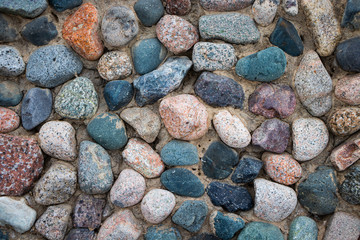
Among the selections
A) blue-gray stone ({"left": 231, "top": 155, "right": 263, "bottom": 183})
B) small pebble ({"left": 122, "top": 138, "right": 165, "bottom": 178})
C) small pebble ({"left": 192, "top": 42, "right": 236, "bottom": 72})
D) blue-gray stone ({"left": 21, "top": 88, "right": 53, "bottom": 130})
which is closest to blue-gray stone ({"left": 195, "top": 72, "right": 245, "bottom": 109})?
small pebble ({"left": 192, "top": 42, "right": 236, "bottom": 72})

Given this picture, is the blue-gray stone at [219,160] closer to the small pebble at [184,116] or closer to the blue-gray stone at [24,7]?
the small pebble at [184,116]

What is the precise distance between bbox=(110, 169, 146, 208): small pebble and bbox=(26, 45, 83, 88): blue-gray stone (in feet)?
1.87

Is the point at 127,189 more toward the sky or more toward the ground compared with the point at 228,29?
more toward the ground

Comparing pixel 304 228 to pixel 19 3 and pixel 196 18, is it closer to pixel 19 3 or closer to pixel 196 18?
pixel 196 18

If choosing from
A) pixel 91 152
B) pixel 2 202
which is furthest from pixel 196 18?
pixel 2 202

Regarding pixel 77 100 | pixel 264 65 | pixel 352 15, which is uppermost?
pixel 352 15

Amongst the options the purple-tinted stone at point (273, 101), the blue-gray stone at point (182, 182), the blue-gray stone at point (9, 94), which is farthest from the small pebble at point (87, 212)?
the purple-tinted stone at point (273, 101)

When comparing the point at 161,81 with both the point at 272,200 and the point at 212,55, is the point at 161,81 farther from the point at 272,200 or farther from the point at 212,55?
the point at 272,200

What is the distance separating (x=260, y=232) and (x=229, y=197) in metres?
0.21

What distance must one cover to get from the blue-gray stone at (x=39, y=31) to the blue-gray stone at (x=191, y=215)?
105cm

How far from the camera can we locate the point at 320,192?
1540 mm

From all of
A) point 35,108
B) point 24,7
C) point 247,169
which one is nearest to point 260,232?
point 247,169

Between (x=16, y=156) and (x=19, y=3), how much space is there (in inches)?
27.8

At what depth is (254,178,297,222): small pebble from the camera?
5.02 ft
